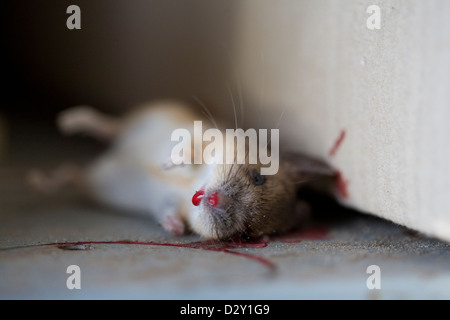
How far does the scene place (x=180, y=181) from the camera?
2586mm

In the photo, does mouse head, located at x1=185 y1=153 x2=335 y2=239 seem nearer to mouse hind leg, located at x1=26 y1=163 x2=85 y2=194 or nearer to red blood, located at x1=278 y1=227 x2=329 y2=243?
red blood, located at x1=278 y1=227 x2=329 y2=243

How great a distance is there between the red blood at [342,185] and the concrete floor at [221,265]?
0.20 m

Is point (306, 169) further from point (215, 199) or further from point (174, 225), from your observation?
point (174, 225)

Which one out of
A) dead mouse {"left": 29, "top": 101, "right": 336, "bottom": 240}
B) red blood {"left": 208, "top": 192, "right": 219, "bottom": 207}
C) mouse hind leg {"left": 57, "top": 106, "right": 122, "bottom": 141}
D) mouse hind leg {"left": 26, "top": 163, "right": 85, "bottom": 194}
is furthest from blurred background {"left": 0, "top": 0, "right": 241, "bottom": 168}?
red blood {"left": 208, "top": 192, "right": 219, "bottom": 207}

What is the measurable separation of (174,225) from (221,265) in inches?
28.6

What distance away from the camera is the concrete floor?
1.42 metres

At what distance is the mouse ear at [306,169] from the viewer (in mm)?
2338

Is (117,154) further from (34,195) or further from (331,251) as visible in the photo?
(331,251)

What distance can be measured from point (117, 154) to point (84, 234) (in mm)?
1227

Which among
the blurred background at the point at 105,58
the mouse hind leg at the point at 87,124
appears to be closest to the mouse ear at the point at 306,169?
the blurred background at the point at 105,58

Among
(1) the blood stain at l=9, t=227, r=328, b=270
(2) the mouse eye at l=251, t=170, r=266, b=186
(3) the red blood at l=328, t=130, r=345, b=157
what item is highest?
(3) the red blood at l=328, t=130, r=345, b=157

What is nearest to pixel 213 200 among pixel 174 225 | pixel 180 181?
pixel 174 225

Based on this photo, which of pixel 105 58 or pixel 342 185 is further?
pixel 105 58

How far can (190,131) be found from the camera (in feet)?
9.23
